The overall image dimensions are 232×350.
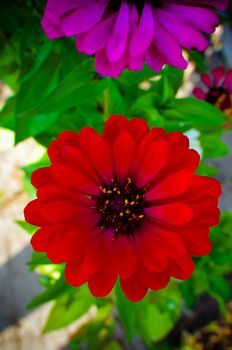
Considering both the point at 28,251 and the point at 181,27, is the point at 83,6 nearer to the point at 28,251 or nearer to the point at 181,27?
the point at 181,27

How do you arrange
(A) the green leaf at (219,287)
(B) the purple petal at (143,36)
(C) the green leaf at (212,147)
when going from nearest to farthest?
1. (B) the purple petal at (143,36)
2. (C) the green leaf at (212,147)
3. (A) the green leaf at (219,287)

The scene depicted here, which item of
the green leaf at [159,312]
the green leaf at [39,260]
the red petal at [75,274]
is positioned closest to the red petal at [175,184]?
the red petal at [75,274]

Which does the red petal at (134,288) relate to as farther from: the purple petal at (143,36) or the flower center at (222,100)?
the flower center at (222,100)

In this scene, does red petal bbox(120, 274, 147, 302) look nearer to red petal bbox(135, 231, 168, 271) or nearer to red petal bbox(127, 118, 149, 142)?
red petal bbox(135, 231, 168, 271)

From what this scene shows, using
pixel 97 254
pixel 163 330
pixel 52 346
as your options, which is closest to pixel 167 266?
pixel 97 254

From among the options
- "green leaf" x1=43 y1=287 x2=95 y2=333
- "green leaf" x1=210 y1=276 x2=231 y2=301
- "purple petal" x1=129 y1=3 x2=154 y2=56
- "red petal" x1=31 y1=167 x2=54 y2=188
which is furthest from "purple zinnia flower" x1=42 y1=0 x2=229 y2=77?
"green leaf" x1=210 y1=276 x2=231 y2=301

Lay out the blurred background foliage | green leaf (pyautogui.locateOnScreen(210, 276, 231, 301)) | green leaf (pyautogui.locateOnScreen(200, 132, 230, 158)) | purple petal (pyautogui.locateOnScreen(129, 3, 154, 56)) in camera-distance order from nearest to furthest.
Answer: purple petal (pyautogui.locateOnScreen(129, 3, 154, 56)) < the blurred background foliage < green leaf (pyautogui.locateOnScreen(200, 132, 230, 158)) < green leaf (pyautogui.locateOnScreen(210, 276, 231, 301))
